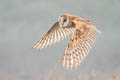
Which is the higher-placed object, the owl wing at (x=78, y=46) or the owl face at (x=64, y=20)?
the owl face at (x=64, y=20)

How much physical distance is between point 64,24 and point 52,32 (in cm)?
197

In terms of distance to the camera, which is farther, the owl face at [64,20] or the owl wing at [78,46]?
the owl face at [64,20]

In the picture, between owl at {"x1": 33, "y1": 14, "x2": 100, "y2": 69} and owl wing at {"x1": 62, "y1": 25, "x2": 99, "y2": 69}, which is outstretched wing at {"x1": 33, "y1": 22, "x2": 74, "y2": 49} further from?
owl wing at {"x1": 62, "y1": 25, "x2": 99, "y2": 69}

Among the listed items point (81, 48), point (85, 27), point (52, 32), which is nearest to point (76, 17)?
point (85, 27)

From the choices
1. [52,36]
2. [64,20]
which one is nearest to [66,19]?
[64,20]

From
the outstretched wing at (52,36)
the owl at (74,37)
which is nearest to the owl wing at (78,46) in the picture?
the owl at (74,37)

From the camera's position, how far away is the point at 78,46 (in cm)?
1007

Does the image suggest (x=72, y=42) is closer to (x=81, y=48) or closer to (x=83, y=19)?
(x=81, y=48)

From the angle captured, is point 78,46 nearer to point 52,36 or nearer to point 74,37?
point 74,37

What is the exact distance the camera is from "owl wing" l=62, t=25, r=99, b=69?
916cm

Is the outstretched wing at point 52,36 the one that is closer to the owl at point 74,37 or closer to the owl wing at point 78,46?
the owl at point 74,37

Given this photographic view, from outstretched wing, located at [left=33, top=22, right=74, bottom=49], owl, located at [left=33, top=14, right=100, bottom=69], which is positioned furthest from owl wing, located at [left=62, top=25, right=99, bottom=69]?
outstretched wing, located at [left=33, top=22, right=74, bottom=49]

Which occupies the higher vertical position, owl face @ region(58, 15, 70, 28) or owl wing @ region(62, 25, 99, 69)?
owl face @ region(58, 15, 70, 28)

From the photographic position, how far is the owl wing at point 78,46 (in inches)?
361
